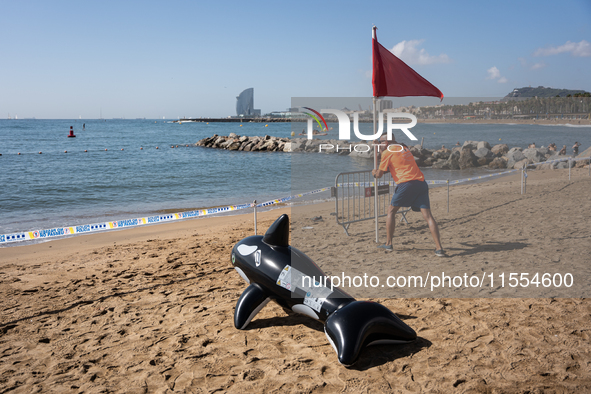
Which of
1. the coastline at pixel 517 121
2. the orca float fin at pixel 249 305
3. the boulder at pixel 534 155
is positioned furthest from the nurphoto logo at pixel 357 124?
the boulder at pixel 534 155

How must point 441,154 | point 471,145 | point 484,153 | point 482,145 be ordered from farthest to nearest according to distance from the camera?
point 484,153 → point 482,145 → point 471,145 → point 441,154

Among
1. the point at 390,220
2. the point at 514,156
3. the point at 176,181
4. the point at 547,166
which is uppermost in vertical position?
the point at 514,156

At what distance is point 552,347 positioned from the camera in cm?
369

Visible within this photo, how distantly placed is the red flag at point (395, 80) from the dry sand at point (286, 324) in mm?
2637

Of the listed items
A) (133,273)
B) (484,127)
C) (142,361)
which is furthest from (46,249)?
(484,127)

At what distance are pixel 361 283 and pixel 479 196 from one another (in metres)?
6.04

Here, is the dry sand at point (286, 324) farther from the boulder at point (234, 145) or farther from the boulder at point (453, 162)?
the boulder at point (234, 145)

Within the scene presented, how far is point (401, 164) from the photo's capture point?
240 inches

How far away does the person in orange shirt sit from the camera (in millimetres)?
5980

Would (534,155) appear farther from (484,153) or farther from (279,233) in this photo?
(279,233)

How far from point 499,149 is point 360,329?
11074 mm

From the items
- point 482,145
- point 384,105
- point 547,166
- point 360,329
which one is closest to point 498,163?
point 482,145

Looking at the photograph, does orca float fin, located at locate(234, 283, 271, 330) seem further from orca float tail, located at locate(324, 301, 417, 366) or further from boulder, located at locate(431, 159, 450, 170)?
boulder, located at locate(431, 159, 450, 170)

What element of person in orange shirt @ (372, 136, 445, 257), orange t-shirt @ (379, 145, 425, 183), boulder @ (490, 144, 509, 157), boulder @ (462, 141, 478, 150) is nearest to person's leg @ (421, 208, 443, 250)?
person in orange shirt @ (372, 136, 445, 257)
